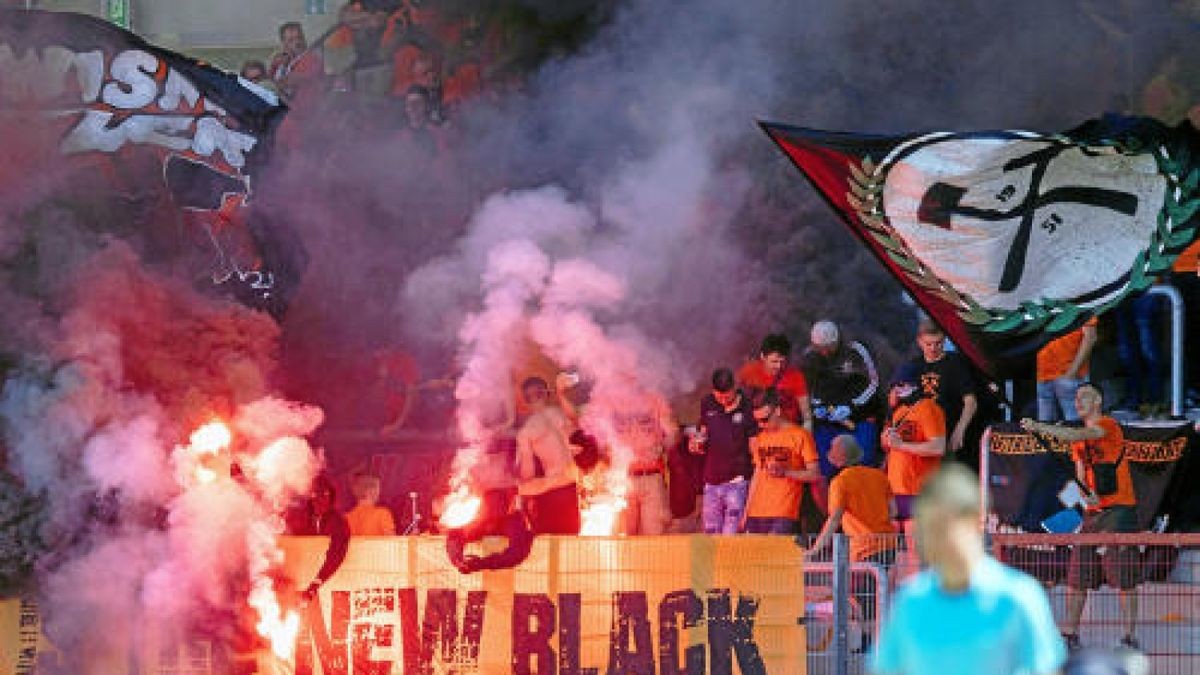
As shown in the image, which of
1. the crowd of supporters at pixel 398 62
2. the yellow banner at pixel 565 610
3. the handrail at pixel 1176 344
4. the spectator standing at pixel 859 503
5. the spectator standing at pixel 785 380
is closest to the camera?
the yellow banner at pixel 565 610

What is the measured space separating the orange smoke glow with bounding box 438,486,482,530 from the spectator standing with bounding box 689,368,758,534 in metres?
1.61

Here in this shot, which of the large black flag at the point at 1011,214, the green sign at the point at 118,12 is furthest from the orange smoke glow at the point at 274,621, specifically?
the green sign at the point at 118,12

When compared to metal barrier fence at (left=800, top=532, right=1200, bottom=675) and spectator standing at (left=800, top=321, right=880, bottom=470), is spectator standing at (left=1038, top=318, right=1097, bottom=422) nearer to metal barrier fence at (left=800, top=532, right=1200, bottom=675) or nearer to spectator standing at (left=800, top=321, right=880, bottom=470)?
spectator standing at (left=800, top=321, right=880, bottom=470)

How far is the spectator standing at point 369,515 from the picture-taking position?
13370 millimetres

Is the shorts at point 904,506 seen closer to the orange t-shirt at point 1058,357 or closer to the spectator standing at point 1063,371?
the spectator standing at point 1063,371

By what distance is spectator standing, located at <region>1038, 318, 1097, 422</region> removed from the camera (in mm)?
13359

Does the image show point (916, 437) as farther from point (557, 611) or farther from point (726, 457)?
point (557, 611)

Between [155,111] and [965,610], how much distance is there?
29.2 feet

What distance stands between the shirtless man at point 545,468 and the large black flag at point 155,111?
8.19ft

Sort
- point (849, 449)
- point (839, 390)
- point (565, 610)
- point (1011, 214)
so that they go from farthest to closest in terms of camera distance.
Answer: point (839, 390) → point (849, 449) → point (1011, 214) → point (565, 610)

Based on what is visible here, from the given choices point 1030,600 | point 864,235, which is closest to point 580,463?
point 864,235

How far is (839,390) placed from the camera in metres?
13.8

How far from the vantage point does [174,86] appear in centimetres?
1402

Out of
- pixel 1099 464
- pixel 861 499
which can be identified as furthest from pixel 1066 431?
pixel 861 499
